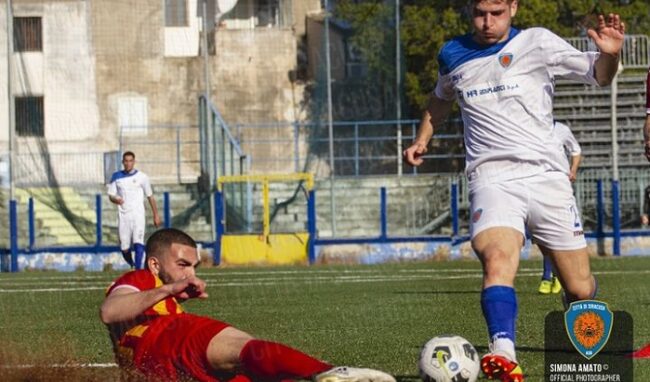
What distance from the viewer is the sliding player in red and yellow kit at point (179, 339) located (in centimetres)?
668

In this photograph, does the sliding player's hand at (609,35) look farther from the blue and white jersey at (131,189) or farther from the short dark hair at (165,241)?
the blue and white jersey at (131,189)

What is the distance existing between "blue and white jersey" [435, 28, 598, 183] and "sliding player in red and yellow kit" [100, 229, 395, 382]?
1.75 m

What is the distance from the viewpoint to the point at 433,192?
104ft

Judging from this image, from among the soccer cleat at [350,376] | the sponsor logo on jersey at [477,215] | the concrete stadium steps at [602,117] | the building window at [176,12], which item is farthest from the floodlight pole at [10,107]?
the soccer cleat at [350,376]

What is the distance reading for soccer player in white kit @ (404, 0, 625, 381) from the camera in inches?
311

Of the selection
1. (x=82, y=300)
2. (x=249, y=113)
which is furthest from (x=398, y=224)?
(x=82, y=300)

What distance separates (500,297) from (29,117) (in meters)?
26.9

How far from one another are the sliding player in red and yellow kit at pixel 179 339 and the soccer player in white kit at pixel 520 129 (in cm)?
155

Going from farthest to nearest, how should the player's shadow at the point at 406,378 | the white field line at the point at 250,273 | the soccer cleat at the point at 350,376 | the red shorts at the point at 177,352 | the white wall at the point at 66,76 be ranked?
the white wall at the point at 66,76 < the white field line at the point at 250,273 < the player's shadow at the point at 406,378 < the red shorts at the point at 177,352 < the soccer cleat at the point at 350,376

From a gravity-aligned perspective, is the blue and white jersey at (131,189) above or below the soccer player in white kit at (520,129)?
below

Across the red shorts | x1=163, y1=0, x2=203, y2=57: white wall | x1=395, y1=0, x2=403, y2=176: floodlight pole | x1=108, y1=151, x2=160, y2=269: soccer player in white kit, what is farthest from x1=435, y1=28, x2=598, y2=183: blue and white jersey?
x1=163, y1=0, x2=203, y2=57: white wall

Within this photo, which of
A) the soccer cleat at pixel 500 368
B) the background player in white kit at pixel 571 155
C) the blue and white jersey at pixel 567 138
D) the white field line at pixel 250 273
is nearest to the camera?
the soccer cleat at pixel 500 368

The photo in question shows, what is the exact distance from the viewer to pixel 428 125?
8.61 metres

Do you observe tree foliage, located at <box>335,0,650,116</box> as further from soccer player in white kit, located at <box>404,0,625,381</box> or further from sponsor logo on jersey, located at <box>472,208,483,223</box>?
sponsor logo on jersey, located at <box>472,208,483,223</box>
